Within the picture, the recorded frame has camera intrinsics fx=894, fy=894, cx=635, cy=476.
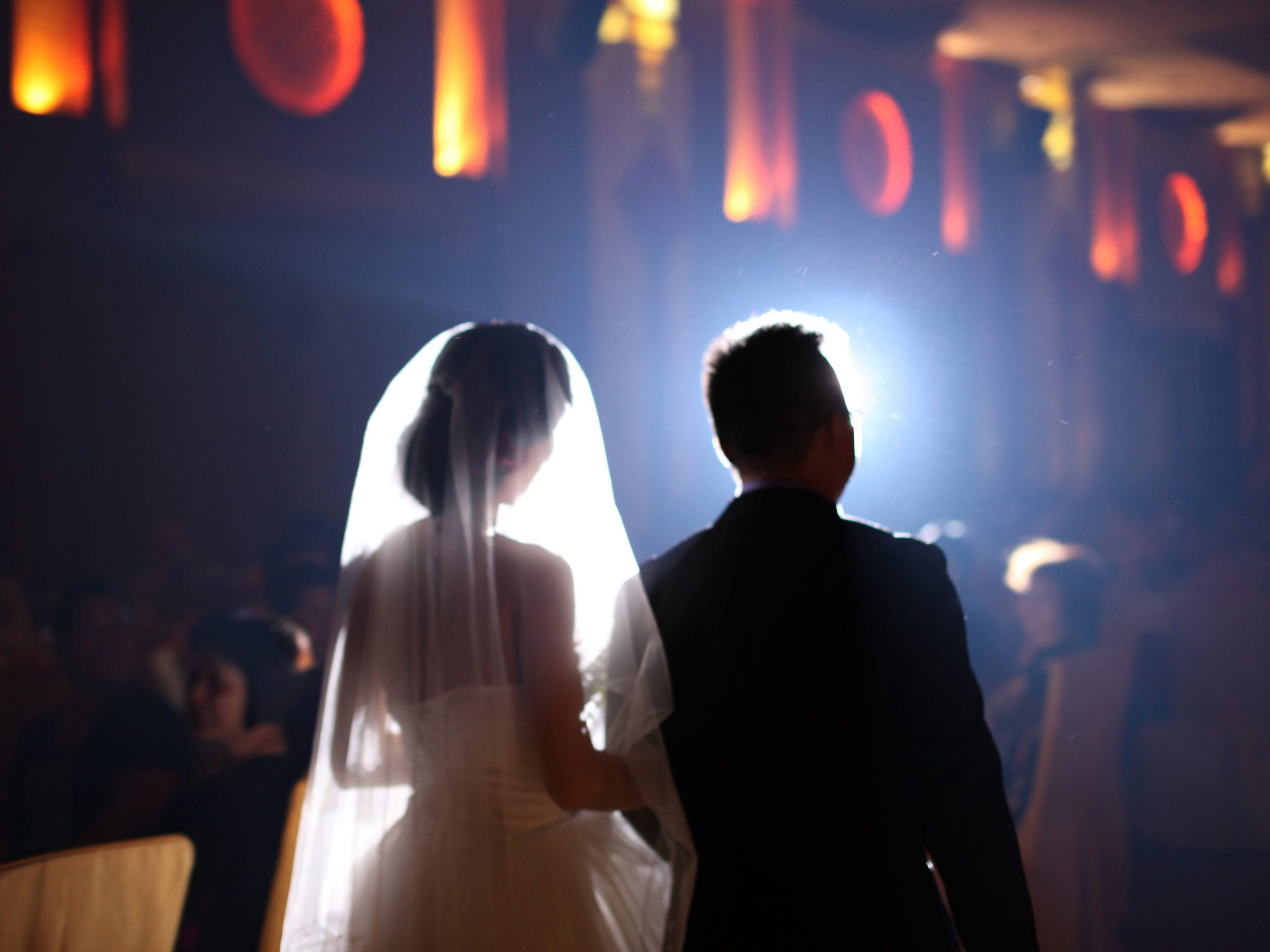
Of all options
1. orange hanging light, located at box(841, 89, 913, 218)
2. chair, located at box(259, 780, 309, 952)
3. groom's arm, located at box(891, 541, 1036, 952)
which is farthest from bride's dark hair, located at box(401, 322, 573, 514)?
orange hanging light, located at box(841, 89, 913, 218)

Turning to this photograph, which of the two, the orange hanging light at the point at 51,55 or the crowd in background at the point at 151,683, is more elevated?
the orange hanging light at the point at 51,55

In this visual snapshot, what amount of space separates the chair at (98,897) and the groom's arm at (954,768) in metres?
1.16

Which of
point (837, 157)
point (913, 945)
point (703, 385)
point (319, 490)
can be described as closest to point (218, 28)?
point (319, 490)

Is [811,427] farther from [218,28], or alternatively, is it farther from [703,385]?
[218,28]

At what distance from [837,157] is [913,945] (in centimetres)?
179

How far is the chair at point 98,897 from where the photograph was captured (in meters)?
1.32

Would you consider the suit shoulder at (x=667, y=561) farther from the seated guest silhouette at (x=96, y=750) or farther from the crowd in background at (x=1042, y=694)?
the seated guest silhouette at (x=96, y=750)

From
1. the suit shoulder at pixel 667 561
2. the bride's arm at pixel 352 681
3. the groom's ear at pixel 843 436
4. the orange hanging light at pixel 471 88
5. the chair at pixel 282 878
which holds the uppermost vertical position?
the orange hanging light at pixel 471 88

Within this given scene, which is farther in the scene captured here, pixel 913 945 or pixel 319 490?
pixel 319 490

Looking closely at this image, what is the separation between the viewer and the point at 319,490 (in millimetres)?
2240

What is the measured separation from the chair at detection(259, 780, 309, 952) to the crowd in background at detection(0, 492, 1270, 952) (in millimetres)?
184

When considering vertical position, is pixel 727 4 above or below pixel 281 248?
above

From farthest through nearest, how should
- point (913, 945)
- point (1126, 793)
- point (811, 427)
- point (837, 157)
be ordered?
point (837, 157), point (1126, 793), point (811, 427), point (913, 945)

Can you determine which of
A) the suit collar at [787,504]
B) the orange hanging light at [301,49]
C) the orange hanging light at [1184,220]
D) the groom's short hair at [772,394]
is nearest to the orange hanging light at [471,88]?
the orange hanging light at [301,49]
